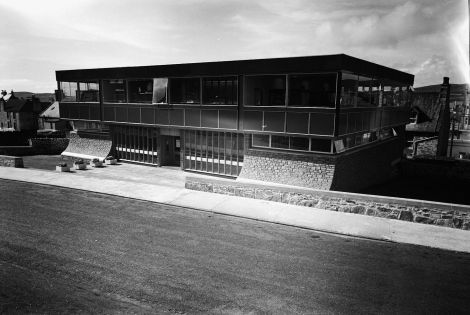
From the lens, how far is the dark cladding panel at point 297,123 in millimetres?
15938

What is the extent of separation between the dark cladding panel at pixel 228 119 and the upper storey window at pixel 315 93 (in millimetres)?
3192

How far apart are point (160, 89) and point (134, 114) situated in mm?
2986

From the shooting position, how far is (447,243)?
1056 cm

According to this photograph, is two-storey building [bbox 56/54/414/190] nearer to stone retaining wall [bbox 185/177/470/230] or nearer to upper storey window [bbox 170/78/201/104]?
upper storey window [bbox 170/78/201/104]

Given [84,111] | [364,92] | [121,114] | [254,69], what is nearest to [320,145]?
[364,92]

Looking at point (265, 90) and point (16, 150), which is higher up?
point (265, 90)

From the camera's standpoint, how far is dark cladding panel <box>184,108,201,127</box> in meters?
19.7

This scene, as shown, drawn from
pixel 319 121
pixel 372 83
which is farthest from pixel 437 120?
pixel 319 121

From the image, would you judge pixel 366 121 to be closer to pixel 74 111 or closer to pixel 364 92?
pixel 364 92

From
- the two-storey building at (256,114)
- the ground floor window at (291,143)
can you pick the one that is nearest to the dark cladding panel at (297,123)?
the two-storey building at (256,114)

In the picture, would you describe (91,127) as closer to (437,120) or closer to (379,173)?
(379,173)

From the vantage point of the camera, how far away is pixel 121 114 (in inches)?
907

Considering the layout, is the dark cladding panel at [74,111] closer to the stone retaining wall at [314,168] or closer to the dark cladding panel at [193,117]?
the dark cladding panel at [193,117]

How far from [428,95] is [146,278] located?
2295 inches
